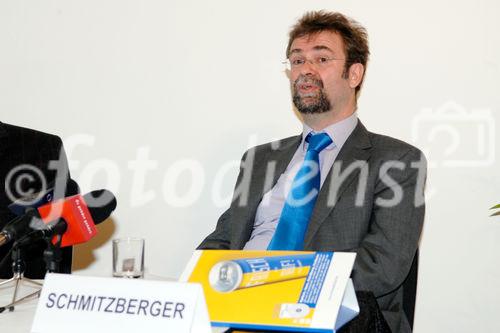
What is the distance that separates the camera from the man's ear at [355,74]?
243 centimetres

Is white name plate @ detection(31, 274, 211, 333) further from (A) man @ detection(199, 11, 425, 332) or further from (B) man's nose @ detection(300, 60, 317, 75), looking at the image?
(B) man's nose @ detection(300, 60, 317, 75)

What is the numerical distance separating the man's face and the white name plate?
4.61ft

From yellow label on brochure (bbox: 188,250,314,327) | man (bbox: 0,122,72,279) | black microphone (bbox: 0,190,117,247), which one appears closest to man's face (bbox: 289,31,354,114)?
man (bbox: 0,122,72,279)

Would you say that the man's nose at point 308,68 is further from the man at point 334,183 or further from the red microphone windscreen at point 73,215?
the red microphone windscreen at point 73,215

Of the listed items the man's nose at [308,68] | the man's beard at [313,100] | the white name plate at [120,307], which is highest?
the man's nose at [308,68]

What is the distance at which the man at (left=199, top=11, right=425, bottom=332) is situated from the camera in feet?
6.35

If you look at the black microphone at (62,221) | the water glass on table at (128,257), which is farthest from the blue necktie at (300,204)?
the black microphone at (62,221)

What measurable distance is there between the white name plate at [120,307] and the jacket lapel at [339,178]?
1.03m

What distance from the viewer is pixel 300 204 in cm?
213

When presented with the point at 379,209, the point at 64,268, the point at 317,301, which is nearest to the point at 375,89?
the point at 379,209

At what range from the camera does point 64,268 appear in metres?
2.10

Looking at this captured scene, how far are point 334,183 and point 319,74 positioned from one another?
Result: 481 mm

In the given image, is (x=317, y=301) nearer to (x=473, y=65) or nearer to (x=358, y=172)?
(x=358, y=172)

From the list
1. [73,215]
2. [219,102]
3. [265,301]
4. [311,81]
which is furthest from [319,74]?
[265,301]
